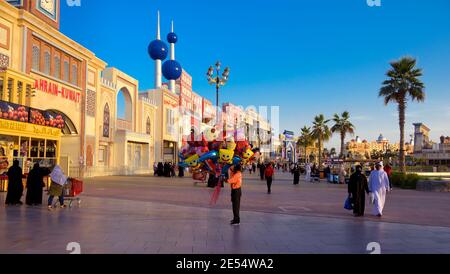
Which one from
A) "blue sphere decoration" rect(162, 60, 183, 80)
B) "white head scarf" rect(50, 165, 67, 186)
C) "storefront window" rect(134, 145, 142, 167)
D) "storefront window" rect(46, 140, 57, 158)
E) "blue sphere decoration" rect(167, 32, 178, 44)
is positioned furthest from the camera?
"blue sphere decoration" rect(167, 32, 178, 44)

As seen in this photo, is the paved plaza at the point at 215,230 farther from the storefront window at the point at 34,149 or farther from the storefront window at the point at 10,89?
the storefront window at the point at 10,89

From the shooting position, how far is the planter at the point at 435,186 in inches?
795

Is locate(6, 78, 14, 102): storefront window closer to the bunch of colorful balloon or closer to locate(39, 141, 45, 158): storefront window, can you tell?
locate(39, 141, 45, 158): storefront window

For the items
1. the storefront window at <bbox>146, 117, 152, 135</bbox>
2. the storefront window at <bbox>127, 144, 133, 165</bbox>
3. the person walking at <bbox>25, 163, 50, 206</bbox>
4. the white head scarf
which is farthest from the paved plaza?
the storefront window at <bbox>146, 117, 152, 135</bbox>

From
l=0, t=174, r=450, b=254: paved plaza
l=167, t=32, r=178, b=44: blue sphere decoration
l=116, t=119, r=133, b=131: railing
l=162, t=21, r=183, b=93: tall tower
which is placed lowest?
l=0, t=174, r=450, b=254: paved plaza

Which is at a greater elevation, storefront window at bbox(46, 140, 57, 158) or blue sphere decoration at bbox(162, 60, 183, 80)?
blue sphere decoration at bbox(162, 60, 183, 80)

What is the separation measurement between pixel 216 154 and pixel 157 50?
28721mm

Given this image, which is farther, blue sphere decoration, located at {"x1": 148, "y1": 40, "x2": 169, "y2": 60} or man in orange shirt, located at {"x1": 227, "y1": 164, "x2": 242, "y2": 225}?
blue sphere decoration, located at {"x1": 148, "y1": 40, "x2": 169, "y2": 60}

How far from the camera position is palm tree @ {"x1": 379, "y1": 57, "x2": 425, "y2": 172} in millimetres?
27234

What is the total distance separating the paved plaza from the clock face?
1678 cm

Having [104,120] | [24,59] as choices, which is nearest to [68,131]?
[104,120]

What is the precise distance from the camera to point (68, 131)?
89.8 ft
